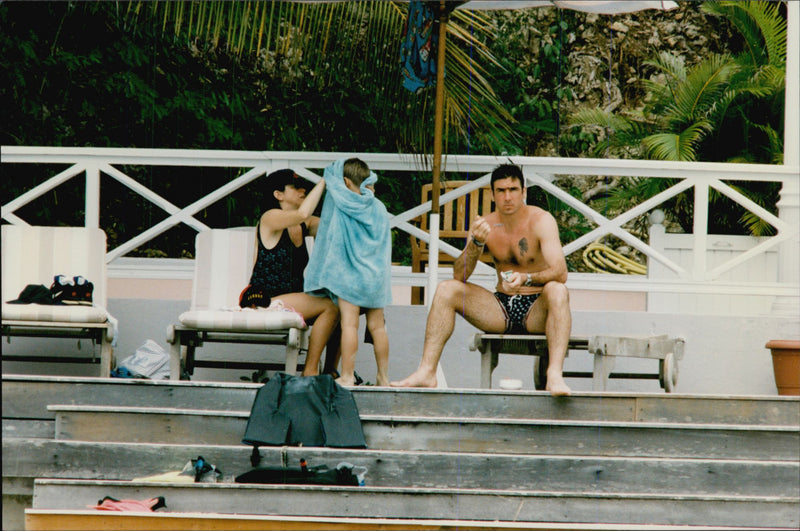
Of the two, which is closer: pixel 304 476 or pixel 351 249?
pixel 304 476

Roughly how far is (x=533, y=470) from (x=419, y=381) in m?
0.98

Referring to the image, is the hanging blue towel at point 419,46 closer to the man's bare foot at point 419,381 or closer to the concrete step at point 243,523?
the man's bare foot at point 419,381

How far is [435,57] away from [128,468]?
11.6 ft

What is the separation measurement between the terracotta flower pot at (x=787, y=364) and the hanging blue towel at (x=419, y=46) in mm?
2791

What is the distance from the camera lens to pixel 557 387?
5723 mm

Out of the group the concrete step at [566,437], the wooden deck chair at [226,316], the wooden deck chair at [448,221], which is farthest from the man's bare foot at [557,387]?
the wooden deck chair at [448,221]

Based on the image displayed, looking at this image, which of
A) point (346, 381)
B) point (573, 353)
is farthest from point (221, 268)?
point (573, 353)

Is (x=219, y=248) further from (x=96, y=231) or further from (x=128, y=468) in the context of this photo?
(x=128, y=468)

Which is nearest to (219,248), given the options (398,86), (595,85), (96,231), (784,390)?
(96,231)

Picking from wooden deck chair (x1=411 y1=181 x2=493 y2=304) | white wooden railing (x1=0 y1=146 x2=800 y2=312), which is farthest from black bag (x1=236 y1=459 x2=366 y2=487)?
wooden deck chair (x1=411 y1=181 x2=493 y2=304)

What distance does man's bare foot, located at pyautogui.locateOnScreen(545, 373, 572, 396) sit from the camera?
570 centimetres

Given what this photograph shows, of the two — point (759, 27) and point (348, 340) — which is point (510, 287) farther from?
point (759, 27)

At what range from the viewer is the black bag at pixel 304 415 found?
5383 mm

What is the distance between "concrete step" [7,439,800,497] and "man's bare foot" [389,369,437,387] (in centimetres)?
73
